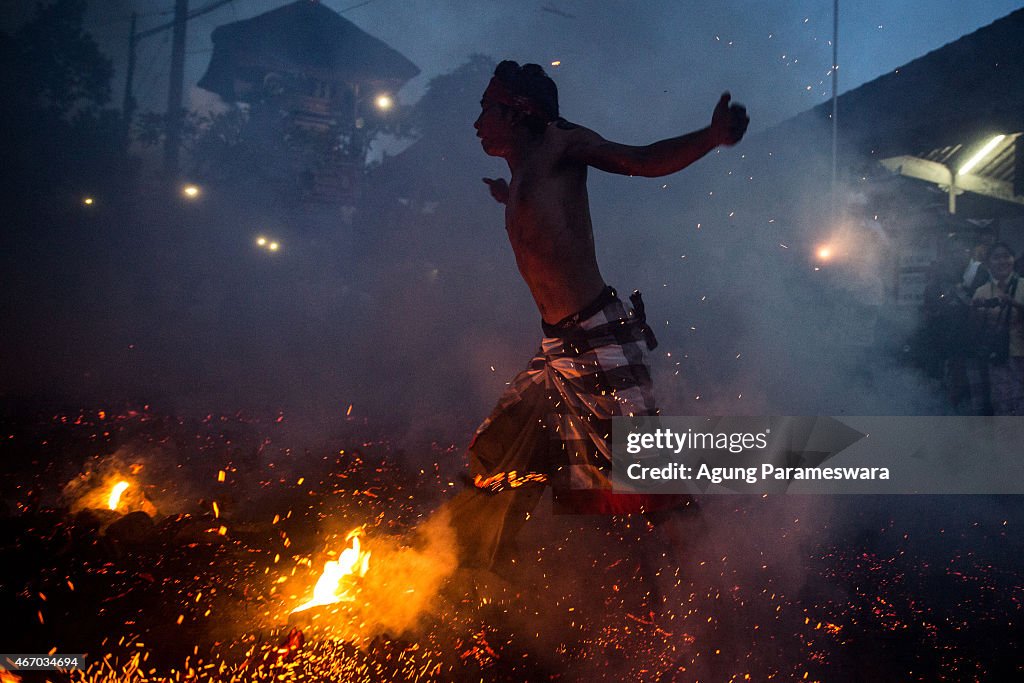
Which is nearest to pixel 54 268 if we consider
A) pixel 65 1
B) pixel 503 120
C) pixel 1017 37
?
pixel 65 1

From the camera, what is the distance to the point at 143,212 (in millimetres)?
13719

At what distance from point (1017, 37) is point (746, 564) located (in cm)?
619

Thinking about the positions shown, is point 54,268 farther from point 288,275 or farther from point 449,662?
point 449,662

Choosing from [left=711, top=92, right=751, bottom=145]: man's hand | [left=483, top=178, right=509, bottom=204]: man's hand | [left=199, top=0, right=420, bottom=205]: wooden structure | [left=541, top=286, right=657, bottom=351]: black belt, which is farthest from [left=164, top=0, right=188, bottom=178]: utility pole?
[left=711, top=92, right=751, bottom=145]: man's hand

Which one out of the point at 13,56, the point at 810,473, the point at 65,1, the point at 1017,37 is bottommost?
the point at 810,473

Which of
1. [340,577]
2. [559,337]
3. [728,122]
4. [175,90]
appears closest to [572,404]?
[559,337]

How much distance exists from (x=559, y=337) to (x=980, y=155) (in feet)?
25.7

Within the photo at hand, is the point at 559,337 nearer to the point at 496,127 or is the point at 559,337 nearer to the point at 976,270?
the point at 496,127

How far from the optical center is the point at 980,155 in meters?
7.26

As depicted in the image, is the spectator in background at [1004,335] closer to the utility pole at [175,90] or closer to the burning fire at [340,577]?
the burning fire at [340,577]

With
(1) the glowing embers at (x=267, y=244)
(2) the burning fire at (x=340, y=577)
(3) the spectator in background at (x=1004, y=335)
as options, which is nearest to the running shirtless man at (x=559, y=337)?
(2) the burning fire at (x=340, y=577)

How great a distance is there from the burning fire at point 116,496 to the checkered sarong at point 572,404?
217 centimetres

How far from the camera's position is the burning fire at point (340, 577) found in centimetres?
244

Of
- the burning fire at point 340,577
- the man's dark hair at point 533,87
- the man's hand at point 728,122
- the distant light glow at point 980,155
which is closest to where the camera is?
the man's hand at point 728,122
